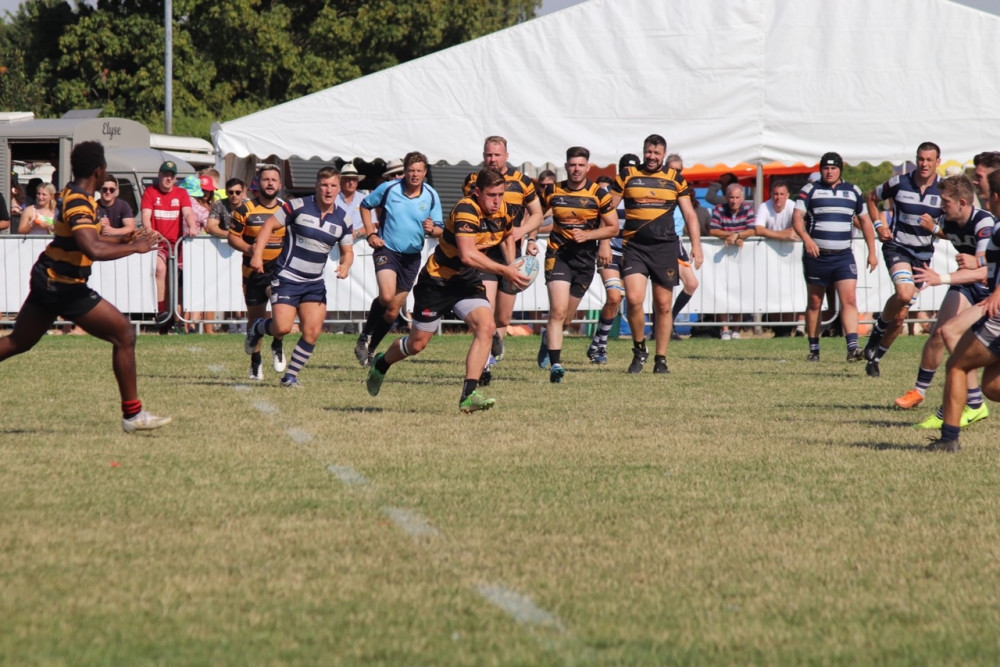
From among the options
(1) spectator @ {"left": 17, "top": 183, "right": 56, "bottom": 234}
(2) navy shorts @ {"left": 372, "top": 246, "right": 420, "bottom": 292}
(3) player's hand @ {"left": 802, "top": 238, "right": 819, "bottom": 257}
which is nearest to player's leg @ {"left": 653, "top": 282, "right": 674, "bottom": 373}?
(3) player's hand @ {"left": 802, "top": 238, "right": 819, "bottom": 257}

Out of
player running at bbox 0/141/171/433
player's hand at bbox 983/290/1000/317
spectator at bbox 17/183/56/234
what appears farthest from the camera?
spectator at bbox 17/183/56/234

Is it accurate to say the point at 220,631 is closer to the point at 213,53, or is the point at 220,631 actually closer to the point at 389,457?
the point at 389,457

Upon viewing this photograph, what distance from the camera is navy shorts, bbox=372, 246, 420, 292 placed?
14.1 metres

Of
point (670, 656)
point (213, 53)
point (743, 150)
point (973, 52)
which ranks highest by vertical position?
point (213, 53)

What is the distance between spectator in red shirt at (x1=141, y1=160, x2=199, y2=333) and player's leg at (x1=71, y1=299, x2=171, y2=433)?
10.4 meters

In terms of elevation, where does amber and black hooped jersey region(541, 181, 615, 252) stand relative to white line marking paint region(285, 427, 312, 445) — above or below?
above

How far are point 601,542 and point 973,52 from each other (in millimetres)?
14586

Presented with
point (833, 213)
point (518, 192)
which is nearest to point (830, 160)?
point (833, 213)

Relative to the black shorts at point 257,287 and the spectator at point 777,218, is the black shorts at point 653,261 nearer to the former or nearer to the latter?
the black shorts at point 257,287

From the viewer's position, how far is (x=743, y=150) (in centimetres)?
1897

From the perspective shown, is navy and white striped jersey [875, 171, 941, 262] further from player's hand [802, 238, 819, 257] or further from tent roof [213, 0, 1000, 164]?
tent roof [213, 0, 1000, 164]

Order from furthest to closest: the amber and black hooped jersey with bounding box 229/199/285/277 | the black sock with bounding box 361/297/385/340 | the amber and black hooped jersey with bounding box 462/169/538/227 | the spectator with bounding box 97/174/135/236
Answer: the spectator with bounding box 97/174/135/236 → the black sock with bounding box 361/297/385/340 → the amber and black hooped jersey with bounding box 229/199/285/277 → the amber and black hooped jersey with bounding box 462/169/538/227

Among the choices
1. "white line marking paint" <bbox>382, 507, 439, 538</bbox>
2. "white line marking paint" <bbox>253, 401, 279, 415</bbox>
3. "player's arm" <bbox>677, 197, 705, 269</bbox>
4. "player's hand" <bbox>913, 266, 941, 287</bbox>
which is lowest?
"white line marking paint" <bbox>382, 507, 439, 538</bbox>

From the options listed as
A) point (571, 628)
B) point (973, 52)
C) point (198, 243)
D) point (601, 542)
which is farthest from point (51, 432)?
point (973, 52)
